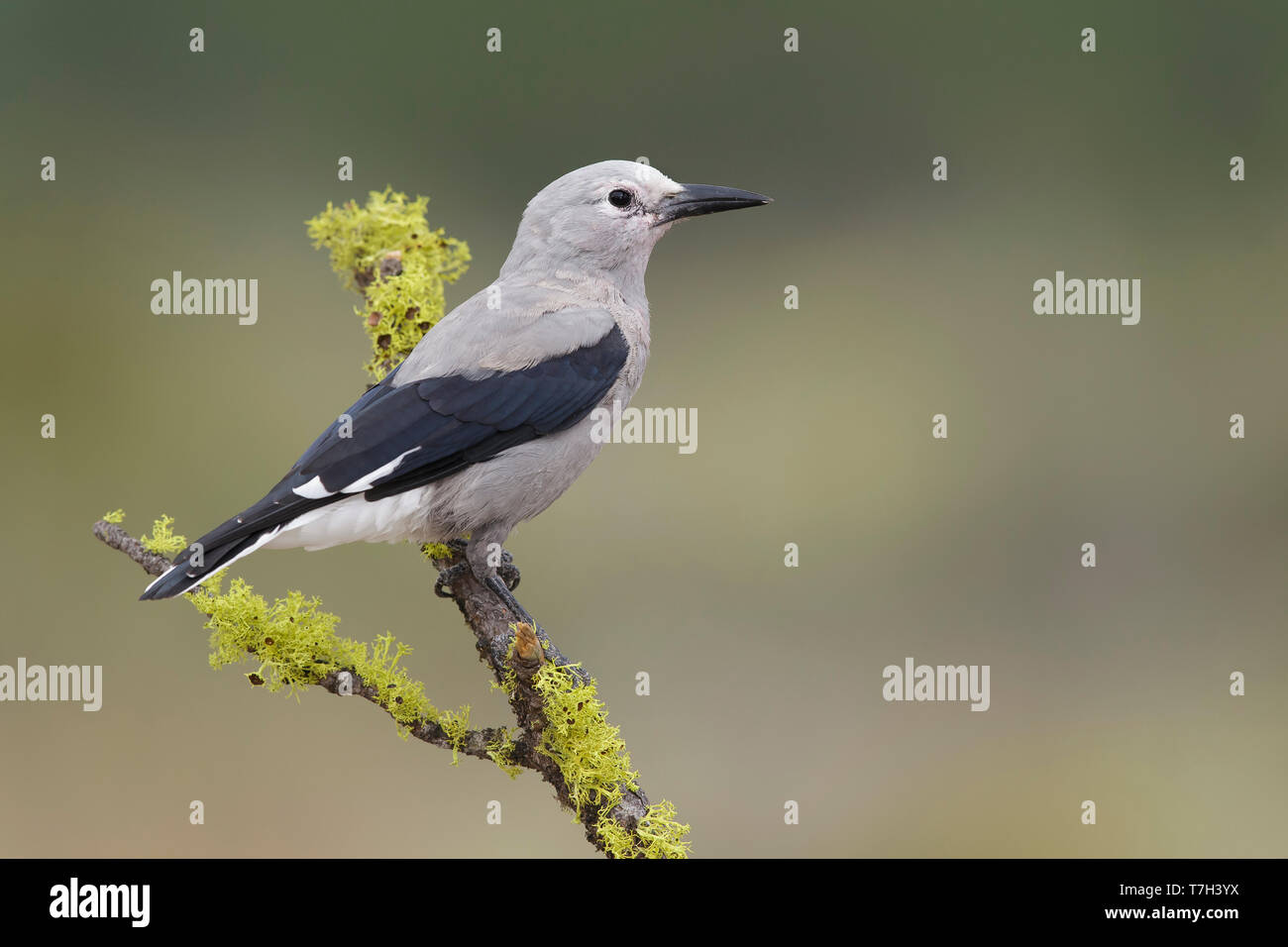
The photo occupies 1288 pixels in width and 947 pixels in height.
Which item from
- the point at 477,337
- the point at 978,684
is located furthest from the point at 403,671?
the point at 978,684

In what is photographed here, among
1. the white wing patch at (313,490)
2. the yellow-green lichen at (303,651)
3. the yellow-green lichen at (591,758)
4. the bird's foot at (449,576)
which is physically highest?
the white wing patch at (313,490)

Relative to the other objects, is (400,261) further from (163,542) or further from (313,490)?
(163,542)

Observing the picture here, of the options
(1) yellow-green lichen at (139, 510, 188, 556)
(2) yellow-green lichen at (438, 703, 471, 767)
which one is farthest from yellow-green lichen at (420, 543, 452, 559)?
(2) yellow-green lichen at (438, 703, 471, 767)

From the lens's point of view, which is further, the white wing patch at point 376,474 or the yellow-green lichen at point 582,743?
the white wing patch at point 376,474

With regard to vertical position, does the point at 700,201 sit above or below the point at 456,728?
above

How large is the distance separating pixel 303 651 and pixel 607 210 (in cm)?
146

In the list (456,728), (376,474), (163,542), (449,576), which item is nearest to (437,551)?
(449,576)

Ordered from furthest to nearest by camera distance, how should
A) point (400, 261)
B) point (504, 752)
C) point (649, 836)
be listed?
point (400, 261), point (504, 752), point (649, 836)

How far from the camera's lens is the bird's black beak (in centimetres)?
315

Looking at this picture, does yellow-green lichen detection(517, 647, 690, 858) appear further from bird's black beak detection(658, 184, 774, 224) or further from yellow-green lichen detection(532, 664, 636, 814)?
bird's black beak detection(658, 184, 774, 224)

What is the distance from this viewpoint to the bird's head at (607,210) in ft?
10.3

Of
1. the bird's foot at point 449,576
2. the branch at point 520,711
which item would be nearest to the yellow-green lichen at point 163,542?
the branch at point 520,711

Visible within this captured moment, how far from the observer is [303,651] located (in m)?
2.30

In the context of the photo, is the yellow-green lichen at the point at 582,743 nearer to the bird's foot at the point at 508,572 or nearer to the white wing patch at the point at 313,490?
the white wing patch at the point at 313,490
